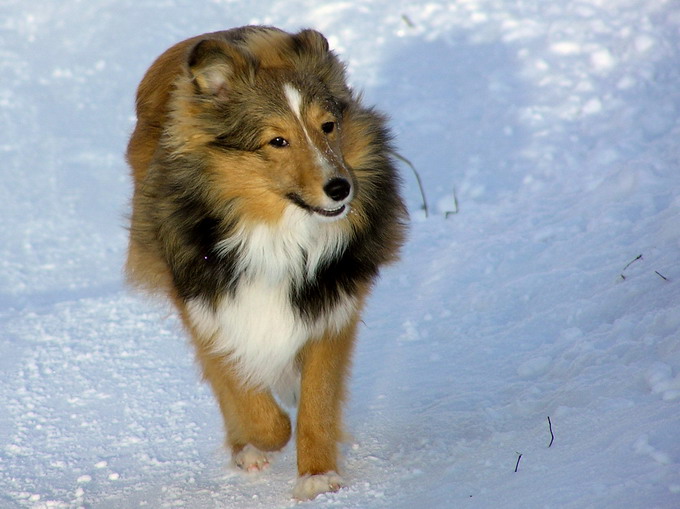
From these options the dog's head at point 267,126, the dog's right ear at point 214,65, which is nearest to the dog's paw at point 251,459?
the dog's head at point 267,126

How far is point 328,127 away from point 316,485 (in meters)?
1.52

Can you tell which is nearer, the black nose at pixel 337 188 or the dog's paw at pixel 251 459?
the black nose at pixel 337 188

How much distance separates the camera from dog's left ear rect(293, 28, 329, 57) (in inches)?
145

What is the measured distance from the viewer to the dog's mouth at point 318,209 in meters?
3.44

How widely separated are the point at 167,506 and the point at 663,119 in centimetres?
469

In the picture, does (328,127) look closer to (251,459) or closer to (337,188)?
(337,188)

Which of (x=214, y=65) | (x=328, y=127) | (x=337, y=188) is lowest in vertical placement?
(x=337, y=188)

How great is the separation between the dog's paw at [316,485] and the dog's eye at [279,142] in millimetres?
1418

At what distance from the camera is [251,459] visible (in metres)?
3.90

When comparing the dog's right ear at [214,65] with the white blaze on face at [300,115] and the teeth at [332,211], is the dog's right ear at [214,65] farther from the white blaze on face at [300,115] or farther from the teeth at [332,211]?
the teeth at [332,211]

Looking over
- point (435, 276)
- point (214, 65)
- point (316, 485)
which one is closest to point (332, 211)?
point (214, 65)

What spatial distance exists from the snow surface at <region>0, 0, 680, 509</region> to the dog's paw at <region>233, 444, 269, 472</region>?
0.06 meters

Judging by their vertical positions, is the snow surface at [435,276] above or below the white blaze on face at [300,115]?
below

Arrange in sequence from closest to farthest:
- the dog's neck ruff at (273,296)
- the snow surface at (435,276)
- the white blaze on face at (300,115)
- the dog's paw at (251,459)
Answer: the white blaze on face at (300,115) < the snow surface at (435,276) < the dog's neck ruff at (273,296) < the dog's paw at (251,459)
